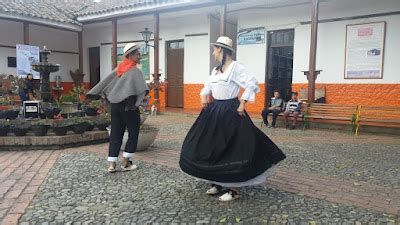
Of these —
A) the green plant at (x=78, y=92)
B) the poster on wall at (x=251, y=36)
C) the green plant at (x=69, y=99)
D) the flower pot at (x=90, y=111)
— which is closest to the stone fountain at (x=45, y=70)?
the green plant at (x=69, y=99)

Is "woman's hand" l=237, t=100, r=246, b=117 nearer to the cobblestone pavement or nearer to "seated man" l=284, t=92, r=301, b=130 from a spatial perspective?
the cobblestone pavement

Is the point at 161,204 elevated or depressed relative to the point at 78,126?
depressed

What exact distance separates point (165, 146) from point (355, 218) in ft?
12.5

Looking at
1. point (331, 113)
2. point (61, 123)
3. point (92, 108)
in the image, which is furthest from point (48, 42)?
point (331, 113)

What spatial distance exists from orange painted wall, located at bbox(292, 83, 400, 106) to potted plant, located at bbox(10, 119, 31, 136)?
7.80 m

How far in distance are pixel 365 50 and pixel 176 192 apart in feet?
25.9

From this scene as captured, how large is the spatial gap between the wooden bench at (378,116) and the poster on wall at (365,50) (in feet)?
4.59

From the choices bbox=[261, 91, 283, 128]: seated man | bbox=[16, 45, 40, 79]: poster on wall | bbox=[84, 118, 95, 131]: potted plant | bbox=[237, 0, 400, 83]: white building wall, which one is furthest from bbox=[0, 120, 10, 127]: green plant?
bbox=[237, 0, 400, 83]: white building wall

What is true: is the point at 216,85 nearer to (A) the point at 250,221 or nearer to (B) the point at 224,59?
(B) the point at 224,59

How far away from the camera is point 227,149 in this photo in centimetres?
340

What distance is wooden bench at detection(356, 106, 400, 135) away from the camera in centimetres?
793

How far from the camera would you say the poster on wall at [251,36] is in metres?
11.6

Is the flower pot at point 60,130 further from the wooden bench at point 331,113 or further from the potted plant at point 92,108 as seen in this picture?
the wooden bench at point 331,113

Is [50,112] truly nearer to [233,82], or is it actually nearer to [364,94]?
[233,82]
